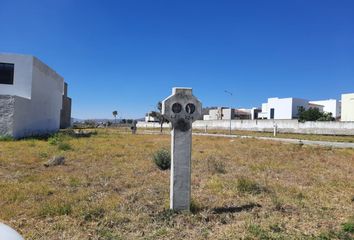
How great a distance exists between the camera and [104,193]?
25.6ft

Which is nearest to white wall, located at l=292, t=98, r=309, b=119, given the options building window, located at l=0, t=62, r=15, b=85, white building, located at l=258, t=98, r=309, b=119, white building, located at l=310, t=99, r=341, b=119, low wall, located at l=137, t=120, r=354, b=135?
white building, located at l=258, t=98, r=309, b=119

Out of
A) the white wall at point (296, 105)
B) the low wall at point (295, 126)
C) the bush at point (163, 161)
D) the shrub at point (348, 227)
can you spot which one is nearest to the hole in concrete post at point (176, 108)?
the shrub at point (348, 227)

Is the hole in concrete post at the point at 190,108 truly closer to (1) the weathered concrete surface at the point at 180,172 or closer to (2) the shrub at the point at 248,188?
(1) the weathered concrete surface at the point at 180,172

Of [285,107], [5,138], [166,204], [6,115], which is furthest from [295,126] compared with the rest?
[166,204]

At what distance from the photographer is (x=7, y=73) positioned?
94.2ft

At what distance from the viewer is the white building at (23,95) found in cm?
2527

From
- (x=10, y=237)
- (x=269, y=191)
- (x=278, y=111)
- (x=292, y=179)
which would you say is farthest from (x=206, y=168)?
(x=278, y=111)

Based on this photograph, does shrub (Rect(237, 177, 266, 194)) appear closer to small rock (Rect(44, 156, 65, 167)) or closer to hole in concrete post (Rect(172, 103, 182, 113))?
hole in concrete post (Rect(172, 103, 182, 113))

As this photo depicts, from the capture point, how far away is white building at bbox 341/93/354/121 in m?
71.5

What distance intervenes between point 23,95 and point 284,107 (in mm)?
77943

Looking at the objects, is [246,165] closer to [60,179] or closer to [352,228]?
[60,179]

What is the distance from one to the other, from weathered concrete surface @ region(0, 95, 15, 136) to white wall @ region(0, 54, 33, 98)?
373cm

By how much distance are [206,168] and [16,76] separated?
75.5ft

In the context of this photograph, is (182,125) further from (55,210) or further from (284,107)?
(284,107)
